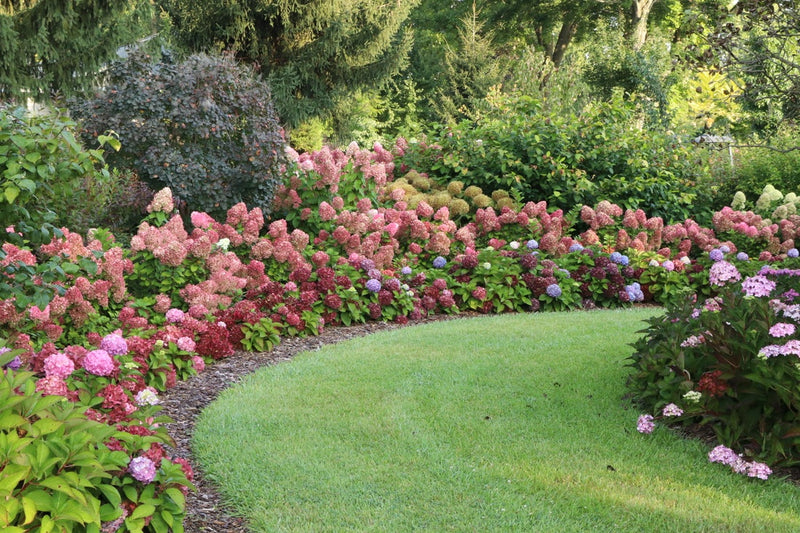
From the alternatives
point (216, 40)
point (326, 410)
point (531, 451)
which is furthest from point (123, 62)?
point (216, 40)

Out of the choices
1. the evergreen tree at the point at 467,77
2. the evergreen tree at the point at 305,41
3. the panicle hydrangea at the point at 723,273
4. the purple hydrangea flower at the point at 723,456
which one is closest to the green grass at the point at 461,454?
the purple hydrangea flower at the point at 723,456

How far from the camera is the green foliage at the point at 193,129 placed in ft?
21.3

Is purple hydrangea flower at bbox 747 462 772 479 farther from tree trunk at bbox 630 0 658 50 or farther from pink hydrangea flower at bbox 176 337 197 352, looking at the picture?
tree trunk at bbox 630 0 658 50

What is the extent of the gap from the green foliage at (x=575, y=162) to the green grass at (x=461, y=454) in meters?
4.28

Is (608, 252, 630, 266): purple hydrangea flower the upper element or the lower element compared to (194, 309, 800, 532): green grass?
lower

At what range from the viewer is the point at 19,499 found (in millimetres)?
2004

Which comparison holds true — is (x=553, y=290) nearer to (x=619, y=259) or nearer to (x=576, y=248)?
(x=576, y=248)

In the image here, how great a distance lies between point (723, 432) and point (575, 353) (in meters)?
1.63

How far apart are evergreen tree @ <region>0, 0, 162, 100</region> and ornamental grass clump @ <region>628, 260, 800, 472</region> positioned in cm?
1124

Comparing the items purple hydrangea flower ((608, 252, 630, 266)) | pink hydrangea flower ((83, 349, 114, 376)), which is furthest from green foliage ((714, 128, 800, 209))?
pink hydrangea flower ((83, 349, 114, 376))

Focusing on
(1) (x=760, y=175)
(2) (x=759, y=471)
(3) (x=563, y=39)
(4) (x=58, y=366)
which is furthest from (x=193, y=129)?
(3) (x=563, y=39)

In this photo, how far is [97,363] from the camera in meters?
3.06

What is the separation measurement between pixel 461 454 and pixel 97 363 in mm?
1687

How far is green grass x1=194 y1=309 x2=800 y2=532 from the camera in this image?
270 cm
